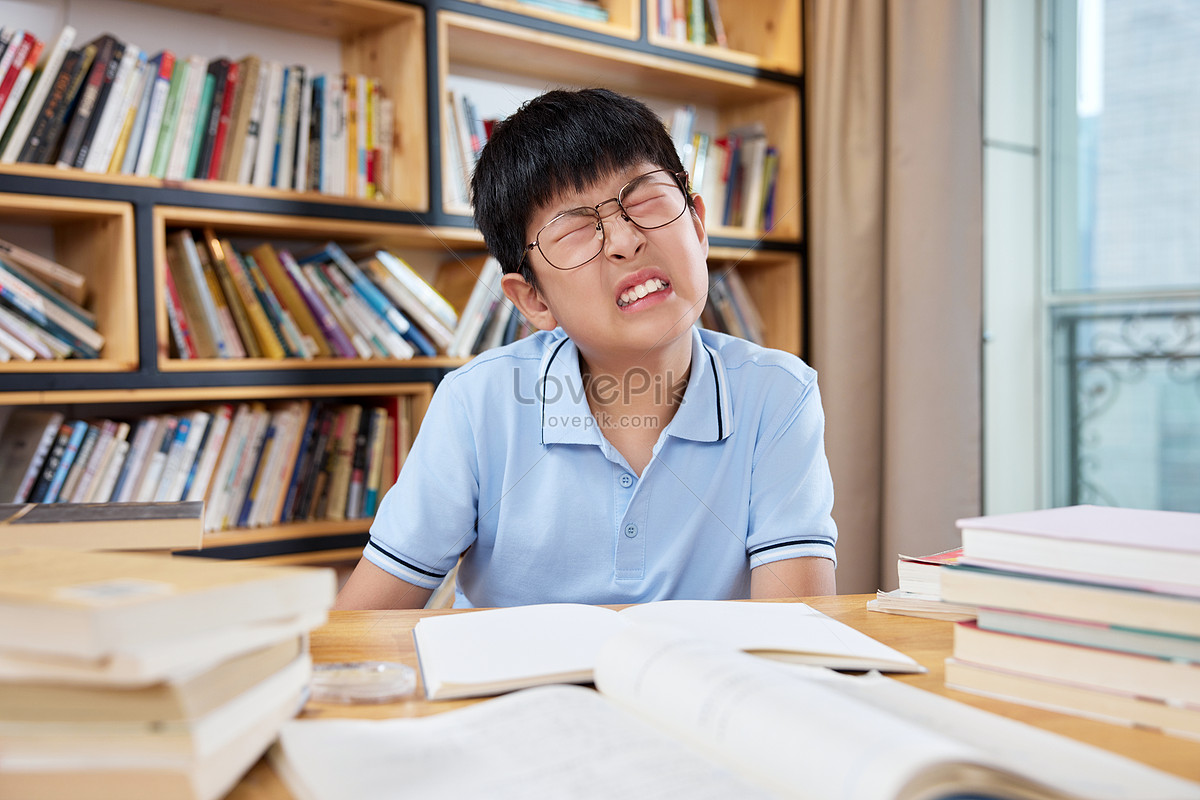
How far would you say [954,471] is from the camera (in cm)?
233

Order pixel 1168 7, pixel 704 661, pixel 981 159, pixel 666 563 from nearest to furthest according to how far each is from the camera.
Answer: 1. pixel 704 661
2. pixel 666 563
3. pixel 1168 7
4. pixel 981 159

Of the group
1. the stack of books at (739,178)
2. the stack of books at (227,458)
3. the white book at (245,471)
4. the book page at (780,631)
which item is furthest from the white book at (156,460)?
the stack of books at (739,178)

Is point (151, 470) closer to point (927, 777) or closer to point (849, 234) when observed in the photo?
point (927, 777)

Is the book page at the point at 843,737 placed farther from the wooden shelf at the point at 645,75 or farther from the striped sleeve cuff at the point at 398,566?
the wooden shelf at the point at 645,75

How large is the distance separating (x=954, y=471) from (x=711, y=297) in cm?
80

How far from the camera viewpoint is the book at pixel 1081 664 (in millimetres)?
546

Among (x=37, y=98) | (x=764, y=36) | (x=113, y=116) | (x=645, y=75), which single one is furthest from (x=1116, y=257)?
(x=37, y=98)

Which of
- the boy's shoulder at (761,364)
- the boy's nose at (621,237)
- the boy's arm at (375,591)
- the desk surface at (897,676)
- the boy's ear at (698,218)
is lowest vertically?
the boy's arm at (375,591)

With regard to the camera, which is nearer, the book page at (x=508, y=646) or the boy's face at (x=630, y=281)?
the book page at (x=508, y=646)

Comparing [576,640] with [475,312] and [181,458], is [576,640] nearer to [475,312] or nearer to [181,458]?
[181,458]

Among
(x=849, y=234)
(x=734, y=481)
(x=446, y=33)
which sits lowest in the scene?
(x=734, y=481)

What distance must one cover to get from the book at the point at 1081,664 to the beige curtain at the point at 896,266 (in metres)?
1.80

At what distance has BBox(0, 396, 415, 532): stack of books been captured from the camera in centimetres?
164

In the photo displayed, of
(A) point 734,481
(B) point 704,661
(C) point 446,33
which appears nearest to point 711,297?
(C) point 446,33
